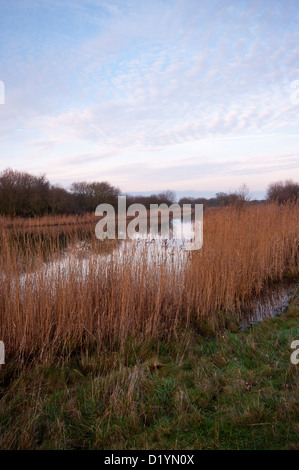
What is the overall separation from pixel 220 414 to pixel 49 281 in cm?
213

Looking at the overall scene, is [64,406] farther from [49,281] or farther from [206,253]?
[206,253]

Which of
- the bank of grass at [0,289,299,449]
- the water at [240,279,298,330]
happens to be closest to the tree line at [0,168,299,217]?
the water at [240,279,298,330]

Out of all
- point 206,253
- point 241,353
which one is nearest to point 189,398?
point 241,353

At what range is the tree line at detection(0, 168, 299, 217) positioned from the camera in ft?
43.5

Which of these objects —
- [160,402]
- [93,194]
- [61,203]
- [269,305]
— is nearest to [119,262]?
[160,402]

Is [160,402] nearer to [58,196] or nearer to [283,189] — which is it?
[58,196]

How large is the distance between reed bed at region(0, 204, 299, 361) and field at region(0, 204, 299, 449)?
17 millimetres

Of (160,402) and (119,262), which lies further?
(119,262)

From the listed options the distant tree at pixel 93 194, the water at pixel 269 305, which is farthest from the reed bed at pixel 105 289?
the distant tree at pixel 93 194

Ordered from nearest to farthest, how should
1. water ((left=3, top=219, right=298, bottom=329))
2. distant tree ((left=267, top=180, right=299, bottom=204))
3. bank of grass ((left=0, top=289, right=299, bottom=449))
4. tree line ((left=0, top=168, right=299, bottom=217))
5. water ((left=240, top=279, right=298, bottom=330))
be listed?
bank of grass ((left=0, top=289, right=299, bottom=449)) < water ((left=3, top=219, right=298, bottom=329)) < water ((left=240, top=279, right=298, bottom=330)) < tree line ((left=0, top=168, right=299, bottom=217)) < distant tree ((left=267, top=180, right=299, bottom=204))

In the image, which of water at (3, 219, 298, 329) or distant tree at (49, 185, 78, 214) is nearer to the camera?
water at (3, 219, 298, 329)

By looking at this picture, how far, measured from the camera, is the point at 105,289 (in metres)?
3.42

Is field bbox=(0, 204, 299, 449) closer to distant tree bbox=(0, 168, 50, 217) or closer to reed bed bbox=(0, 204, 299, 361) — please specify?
reed bed bbox=(0, 204, 299, 361)

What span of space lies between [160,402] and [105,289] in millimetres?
1631
